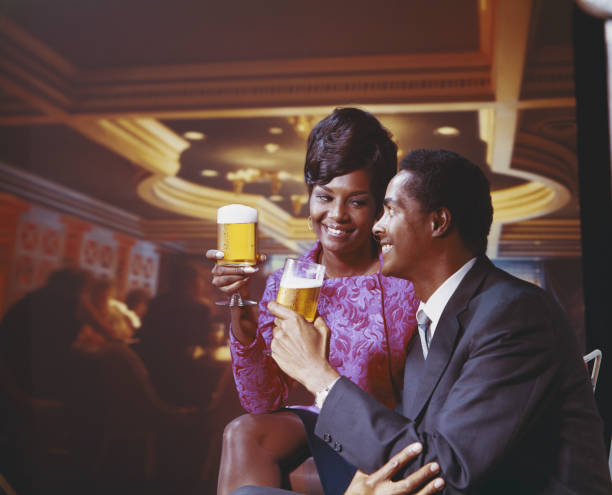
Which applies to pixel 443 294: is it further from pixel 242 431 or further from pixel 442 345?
pixel 242 431

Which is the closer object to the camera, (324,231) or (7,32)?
(324,231)

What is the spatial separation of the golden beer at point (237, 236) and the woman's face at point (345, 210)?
11.0 inches

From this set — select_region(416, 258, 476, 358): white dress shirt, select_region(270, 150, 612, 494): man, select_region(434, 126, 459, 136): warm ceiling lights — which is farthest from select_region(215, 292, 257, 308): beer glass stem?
select_region(434, 126, 459, 136): warm ceiling lights

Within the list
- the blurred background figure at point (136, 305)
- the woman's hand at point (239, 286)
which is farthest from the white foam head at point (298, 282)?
the blurred background figure at point (136, 305)

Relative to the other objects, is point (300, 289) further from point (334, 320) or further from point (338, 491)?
point (338, 491)

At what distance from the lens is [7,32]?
560cm

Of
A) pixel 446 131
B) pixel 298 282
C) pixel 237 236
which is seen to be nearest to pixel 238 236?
pixel 237 236

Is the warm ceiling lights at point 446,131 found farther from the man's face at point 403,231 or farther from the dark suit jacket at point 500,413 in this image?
the dark suit jacket at point 500,413

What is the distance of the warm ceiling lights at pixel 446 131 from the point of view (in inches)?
266

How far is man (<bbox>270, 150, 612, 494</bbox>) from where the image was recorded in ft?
3.42

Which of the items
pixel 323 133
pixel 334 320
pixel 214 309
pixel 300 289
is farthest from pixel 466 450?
pixel 214 309

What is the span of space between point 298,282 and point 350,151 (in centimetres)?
51

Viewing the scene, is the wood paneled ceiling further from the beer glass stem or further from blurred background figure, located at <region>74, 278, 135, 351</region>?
the beer glass stem

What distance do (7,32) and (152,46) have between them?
1.28 metres
